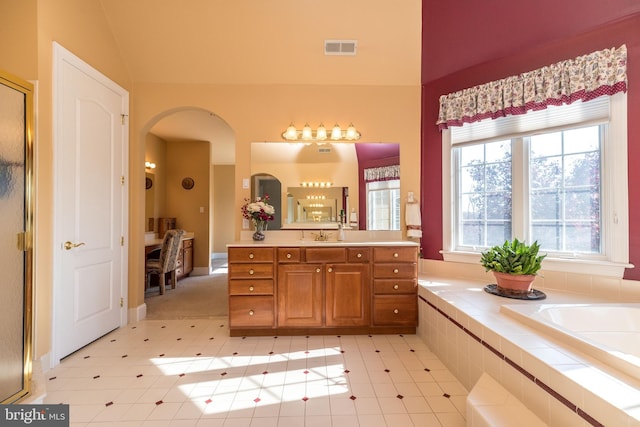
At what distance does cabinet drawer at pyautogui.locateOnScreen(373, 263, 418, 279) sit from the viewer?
2.65 m

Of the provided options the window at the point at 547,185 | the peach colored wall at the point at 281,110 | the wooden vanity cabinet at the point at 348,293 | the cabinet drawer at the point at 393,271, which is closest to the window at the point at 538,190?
the window at the point at 547,185

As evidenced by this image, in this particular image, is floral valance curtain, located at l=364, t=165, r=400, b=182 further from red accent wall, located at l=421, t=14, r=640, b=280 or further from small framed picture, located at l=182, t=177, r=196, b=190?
small framed picture, located at l=182, t=177, r=196, b=190

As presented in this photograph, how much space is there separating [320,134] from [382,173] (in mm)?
844

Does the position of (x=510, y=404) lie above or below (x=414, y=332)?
above

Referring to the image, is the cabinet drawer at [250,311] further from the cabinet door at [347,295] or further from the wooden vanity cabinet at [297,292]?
the cabinet door at [347,295]

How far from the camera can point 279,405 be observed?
5.53 ft

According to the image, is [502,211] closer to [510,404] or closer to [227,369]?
[510,404]

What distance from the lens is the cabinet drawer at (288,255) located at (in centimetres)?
260

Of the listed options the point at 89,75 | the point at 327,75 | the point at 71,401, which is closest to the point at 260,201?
the point at 327,75

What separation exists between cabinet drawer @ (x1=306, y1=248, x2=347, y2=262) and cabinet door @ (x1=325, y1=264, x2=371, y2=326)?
0.22 feet

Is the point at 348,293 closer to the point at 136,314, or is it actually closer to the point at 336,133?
the point at 336,133

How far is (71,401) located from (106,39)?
10.1 feet

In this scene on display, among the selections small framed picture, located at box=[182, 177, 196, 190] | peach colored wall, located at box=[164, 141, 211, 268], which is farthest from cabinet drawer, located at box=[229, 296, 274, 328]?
small framed picture, located at box=[182, 177, 196, 190]

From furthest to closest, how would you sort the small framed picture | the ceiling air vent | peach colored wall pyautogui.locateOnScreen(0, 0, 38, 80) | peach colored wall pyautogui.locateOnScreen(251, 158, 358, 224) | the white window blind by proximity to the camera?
the small framed picture, peach colored wall pyautogui.locateOnScreen(251, 158, 358, 224), the ceiling air vent, the white window blind, peach colored wall pyautogui.locateOnScreen(0, 0, 38, 80)
